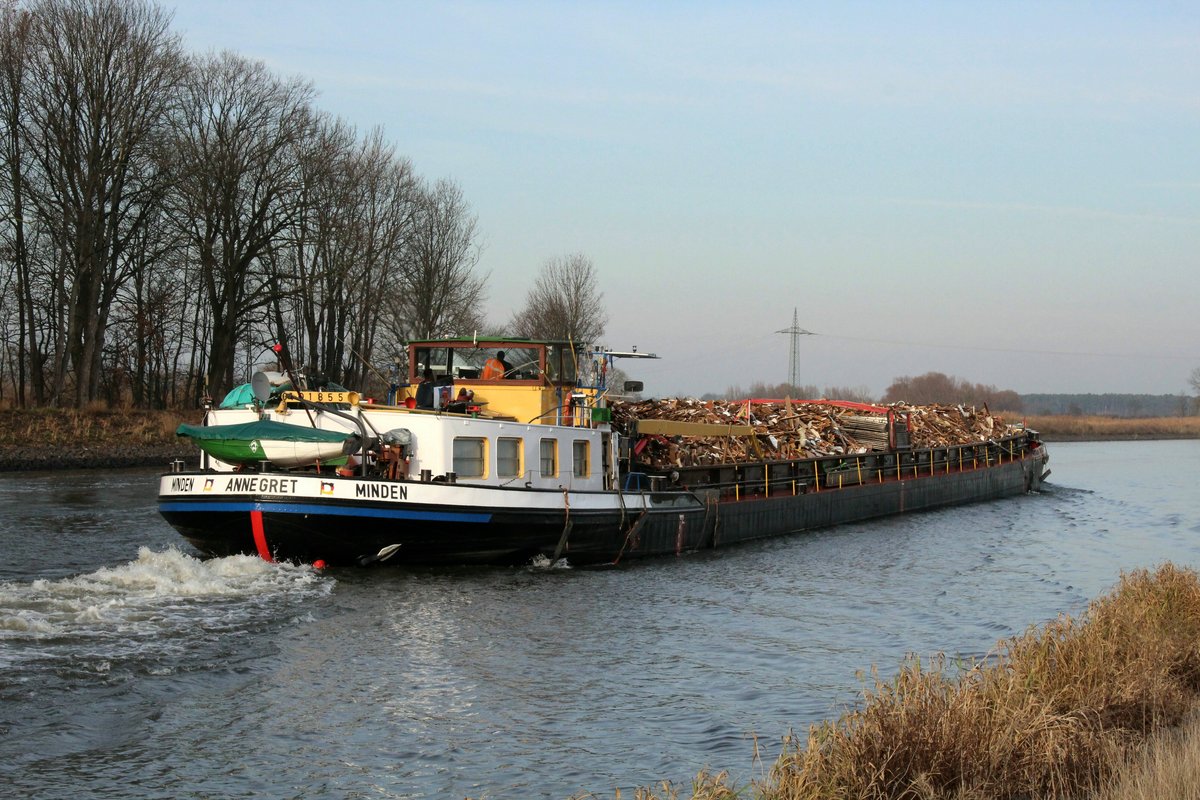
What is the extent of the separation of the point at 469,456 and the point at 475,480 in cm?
38

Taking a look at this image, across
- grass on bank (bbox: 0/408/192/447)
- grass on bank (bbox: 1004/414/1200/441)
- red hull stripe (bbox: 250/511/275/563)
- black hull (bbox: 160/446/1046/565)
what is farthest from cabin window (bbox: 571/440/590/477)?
grass on bank (bbox: 1004/414/1200/441)

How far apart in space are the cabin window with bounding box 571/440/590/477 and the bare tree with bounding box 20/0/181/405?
2743cm

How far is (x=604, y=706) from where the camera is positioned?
36.9ft

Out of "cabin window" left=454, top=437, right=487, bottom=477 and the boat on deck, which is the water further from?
"cabin window" left=454, top=437, right=487, bottom=477

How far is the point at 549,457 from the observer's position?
19.6 metres

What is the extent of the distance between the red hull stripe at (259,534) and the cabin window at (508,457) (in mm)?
3749

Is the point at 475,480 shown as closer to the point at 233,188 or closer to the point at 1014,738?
the point at 1014,738

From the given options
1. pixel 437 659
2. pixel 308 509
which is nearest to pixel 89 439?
pixel 308 509

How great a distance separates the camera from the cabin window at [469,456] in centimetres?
1806

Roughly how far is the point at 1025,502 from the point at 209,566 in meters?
29.2

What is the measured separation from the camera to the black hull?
646 inches

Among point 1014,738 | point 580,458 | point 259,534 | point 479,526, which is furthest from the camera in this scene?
point 580,458

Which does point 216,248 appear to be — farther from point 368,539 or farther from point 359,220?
point 368,539

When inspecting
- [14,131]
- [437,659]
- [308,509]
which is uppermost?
[14,131]
